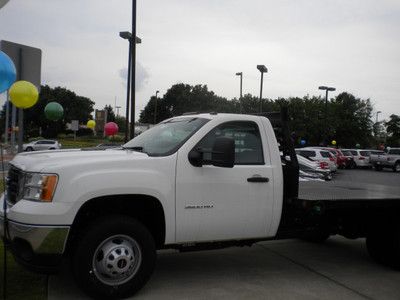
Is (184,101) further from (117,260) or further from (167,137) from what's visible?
(117,260)

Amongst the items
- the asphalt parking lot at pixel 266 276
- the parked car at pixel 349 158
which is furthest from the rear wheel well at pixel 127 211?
the parked car at pixel 349 158

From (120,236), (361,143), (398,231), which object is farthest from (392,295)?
(361,143)

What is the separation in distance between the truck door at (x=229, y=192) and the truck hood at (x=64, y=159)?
1.97ft

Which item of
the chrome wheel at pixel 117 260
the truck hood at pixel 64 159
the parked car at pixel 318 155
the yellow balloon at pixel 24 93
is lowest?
the chrome wheel at pixel 117 260

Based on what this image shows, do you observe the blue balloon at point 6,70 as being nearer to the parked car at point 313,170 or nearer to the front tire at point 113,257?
the front tire at point 113,257

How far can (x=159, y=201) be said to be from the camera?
4969 millimetres

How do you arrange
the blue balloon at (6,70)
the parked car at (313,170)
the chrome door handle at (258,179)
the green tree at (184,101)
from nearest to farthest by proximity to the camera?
the chrome door handle at (258,179) < the blue balloon at (6,70) < the parked car at (313,170) < the green tree at (184,101)

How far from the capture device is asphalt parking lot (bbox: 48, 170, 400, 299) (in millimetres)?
5195

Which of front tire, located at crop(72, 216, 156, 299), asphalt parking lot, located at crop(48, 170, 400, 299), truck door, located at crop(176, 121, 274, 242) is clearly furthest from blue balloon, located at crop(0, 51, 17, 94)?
front tire, located at crop(72, 216, 156, 299)

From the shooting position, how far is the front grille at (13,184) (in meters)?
4.83

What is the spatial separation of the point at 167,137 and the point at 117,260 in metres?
1.52

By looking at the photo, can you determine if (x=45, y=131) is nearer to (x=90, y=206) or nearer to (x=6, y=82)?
(x=6, y=82)

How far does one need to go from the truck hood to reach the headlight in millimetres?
65

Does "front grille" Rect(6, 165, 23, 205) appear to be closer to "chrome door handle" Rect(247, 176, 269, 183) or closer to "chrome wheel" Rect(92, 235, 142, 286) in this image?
"chrome wheel" Rect(92, 235, 142, 286)
